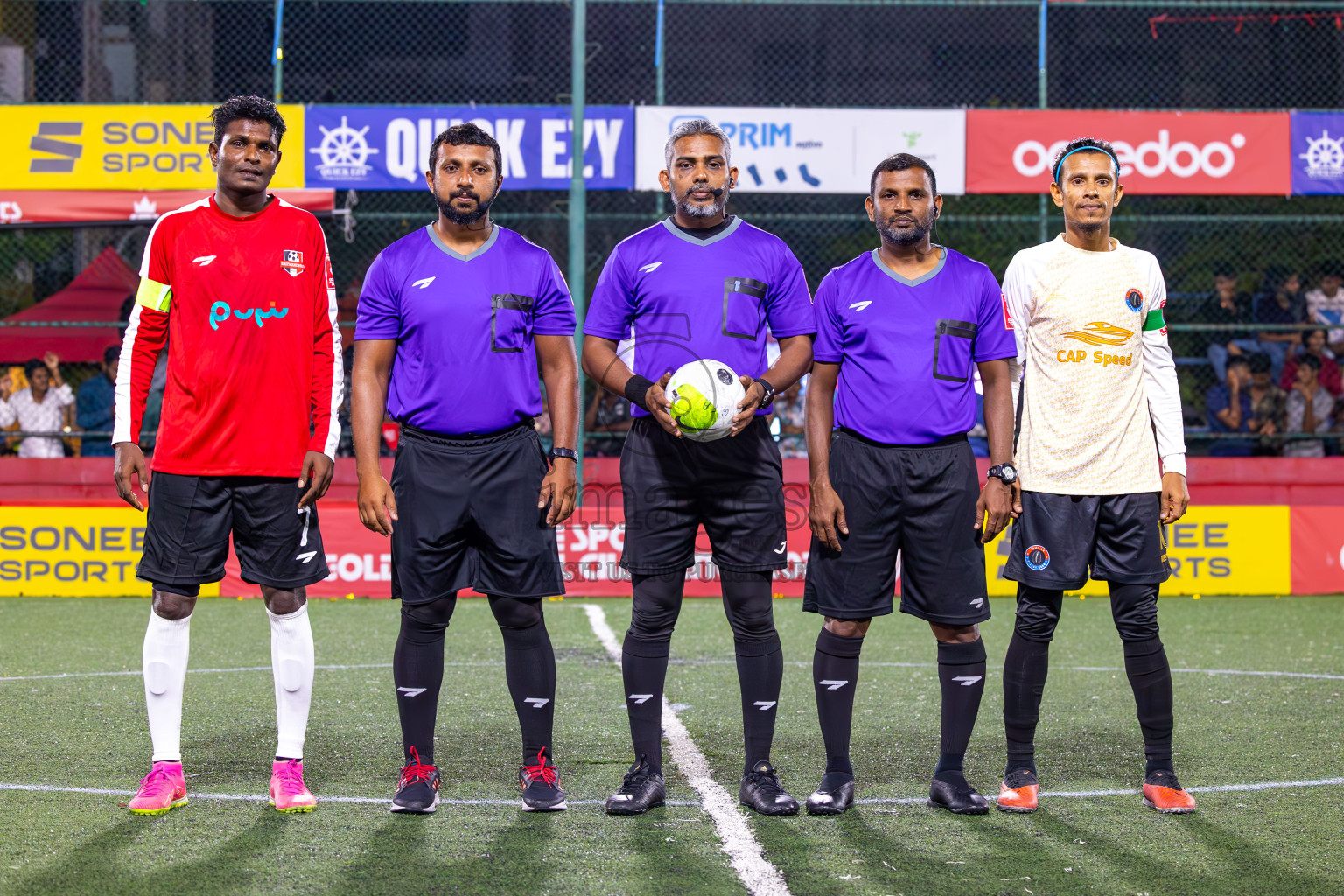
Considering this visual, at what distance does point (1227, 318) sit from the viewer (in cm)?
1358

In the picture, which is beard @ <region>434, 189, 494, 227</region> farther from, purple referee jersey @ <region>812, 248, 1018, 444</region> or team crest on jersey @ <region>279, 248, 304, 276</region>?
purple referee jersey @ <region>812, 248, 1018, 444</region>

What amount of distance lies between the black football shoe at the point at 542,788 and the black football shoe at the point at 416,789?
0.29 m

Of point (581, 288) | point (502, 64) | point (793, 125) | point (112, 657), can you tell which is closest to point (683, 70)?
point (502, 64)

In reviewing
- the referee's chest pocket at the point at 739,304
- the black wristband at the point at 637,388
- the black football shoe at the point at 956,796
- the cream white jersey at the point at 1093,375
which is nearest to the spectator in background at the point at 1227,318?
the cream white jersey at the point at 1093,375

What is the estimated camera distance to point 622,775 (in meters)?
4.88

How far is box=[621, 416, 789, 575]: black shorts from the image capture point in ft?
14.4

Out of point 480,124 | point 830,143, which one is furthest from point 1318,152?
point 480,124

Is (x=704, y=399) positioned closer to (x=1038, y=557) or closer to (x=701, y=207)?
(x=701, y=207)

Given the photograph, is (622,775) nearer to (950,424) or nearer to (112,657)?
(950,424)

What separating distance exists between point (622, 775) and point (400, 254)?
1943 millimetres

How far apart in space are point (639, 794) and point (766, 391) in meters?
1.32

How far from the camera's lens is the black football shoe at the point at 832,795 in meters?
4.33

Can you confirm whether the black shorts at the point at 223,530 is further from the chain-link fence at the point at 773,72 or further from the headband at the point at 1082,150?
the chain-link fence at the point at 773,72

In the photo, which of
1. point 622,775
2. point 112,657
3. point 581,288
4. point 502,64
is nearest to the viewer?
point 622,775
